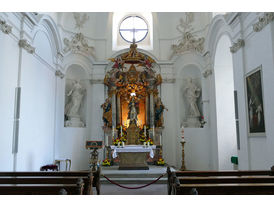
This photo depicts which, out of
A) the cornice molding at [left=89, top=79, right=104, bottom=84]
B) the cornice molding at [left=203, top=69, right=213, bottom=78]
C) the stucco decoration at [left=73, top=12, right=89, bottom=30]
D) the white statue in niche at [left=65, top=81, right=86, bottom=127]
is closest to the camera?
the cornice molding at [left=203, top=69, right=213, bottom=78]

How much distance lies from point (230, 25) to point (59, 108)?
7.54m

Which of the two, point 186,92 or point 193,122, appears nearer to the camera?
point 193,122

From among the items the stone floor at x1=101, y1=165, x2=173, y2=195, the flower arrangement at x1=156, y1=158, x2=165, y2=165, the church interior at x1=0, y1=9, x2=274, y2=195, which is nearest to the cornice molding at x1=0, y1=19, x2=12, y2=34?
the church interior at x1=0, y1=9, x2=274, y2=195

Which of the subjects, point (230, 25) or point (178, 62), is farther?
point (178, 62)

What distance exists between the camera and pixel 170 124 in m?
12.2

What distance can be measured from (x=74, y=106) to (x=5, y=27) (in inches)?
223

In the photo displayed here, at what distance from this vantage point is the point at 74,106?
11695 mm

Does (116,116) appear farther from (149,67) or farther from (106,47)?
(106,47)

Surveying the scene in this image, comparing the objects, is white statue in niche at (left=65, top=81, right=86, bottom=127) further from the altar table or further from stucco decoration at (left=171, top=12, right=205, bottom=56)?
stucco decoration at (left=171, top=12, right=205, bottom=56)

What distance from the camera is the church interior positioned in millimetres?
6777

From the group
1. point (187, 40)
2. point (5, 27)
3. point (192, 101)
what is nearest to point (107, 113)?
point (192, 101)

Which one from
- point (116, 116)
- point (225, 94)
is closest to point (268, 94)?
point (225, 94)

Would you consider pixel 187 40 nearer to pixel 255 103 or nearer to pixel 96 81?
pixel 96 81

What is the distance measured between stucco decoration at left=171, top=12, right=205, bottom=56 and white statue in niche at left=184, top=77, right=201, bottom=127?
1.44 meters
